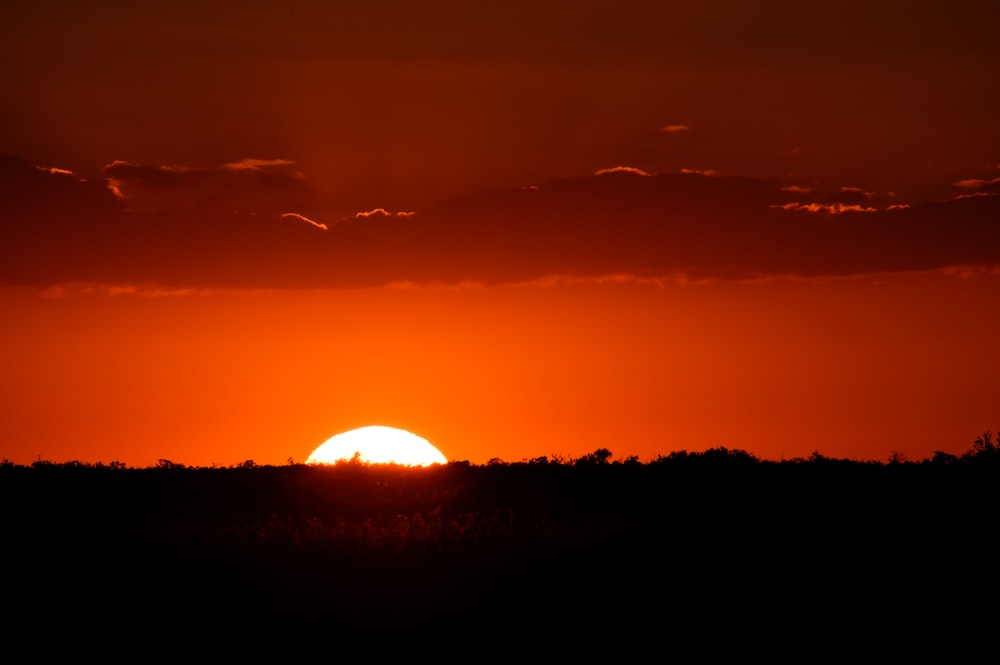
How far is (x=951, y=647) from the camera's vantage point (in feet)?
56.9

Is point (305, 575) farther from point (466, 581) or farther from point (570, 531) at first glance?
point (570, 531)

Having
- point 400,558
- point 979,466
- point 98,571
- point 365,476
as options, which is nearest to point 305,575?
point 400,558

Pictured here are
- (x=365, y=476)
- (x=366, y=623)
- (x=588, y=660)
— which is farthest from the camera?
(x=365, y=476)

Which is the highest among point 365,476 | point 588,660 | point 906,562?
point 365,476

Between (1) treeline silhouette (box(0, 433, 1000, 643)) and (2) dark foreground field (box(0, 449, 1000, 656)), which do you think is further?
(1) treeline silhouette (box(0, 433, 1000, 643))

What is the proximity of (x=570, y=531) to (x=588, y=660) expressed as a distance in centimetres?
631

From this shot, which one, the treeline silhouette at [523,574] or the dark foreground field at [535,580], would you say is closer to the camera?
the dark foreground field at [535,580]

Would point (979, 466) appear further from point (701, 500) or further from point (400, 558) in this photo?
point (400, 558)

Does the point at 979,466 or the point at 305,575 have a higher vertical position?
the point at 979,466

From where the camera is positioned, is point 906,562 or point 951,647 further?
point 906,562

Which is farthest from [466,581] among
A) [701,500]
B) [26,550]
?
[701,500]

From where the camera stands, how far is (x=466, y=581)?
20000mm

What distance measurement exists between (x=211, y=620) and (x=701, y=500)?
1714 cm

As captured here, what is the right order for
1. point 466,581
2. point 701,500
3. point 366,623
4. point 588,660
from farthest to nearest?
point 701,500
point 466,581
point 366,623
point 588,660
